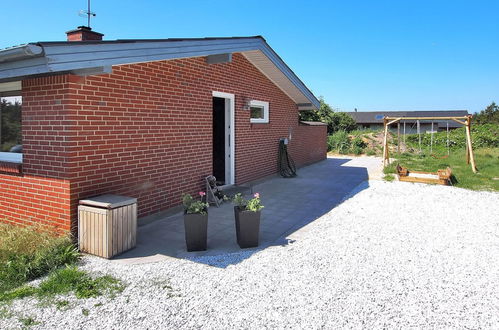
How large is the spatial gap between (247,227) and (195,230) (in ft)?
2.39

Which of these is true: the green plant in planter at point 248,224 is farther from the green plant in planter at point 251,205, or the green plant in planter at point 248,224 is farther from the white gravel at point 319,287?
the white gravel at point 319,287

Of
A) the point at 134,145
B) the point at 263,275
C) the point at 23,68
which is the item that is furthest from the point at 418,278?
the point at 23,68

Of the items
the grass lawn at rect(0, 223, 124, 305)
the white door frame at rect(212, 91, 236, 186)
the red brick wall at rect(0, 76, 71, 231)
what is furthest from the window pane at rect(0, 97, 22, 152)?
the white door frame at rect(212, 91, 236, 186)

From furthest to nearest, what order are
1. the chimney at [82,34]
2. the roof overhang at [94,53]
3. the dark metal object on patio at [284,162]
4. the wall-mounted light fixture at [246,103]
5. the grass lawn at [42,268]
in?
the dark metal object on patio at [284,162] → the wall-mounted light fixture at [246,103] → the chimney at [82,34] → the roof overhang at [94,53] → the grass lawn at [42,268]

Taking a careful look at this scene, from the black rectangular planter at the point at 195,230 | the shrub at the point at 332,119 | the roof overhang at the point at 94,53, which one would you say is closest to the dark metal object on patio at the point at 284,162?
the roof overhang at the point at 94,53

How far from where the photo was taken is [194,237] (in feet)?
15.3

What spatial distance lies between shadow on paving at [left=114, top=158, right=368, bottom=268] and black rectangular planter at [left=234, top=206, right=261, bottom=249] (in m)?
0.11

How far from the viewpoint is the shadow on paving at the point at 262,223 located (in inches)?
181

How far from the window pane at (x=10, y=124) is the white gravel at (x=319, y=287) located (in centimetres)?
253

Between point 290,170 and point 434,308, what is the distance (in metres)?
8.77

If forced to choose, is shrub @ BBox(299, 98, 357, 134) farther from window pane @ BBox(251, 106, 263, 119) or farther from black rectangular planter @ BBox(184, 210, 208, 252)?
black rectangular planter @ BBox(184, 210, 208, 252)

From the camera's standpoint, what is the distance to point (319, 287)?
145 inches

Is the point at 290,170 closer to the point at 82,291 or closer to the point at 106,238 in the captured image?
the point at 106,238

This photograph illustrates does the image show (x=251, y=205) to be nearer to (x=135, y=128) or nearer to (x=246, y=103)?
(x=135, y=128)
